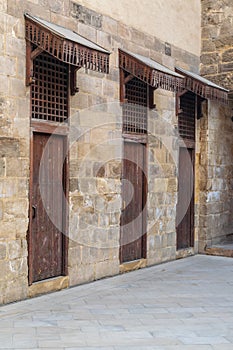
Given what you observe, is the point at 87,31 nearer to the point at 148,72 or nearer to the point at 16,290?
the point at 148,72

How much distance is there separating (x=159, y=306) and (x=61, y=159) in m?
2.22

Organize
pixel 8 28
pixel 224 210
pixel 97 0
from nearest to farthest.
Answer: pixel 8 28, pixel 97 0, pixel 224 210

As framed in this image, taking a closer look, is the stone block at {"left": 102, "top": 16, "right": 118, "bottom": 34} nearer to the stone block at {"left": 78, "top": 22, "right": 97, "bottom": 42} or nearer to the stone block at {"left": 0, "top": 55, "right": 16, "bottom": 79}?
the stone block at {"left": 78, "top": 22, "right": 97, "bottom": 42}

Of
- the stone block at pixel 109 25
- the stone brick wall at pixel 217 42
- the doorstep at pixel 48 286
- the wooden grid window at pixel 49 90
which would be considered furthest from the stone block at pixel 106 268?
the stone brick wall at pixel 217 42

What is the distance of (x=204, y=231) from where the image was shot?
31.5 feet

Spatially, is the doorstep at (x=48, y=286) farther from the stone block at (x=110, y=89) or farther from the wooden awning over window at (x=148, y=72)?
the wooden awning over window at (x=148, y=72)

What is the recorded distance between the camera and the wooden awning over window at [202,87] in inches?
326

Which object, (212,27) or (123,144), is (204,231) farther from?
(212,27)

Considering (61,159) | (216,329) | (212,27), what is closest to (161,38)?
(212,27)

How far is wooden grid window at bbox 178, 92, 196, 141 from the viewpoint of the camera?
914cm

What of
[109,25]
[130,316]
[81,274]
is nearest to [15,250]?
[81,274]

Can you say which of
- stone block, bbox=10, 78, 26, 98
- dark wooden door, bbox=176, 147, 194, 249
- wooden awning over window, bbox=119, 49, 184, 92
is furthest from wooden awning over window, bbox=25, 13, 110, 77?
dark wooden door, bbox=176, 147, 194, 249

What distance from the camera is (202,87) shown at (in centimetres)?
843

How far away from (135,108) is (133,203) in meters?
1.46
